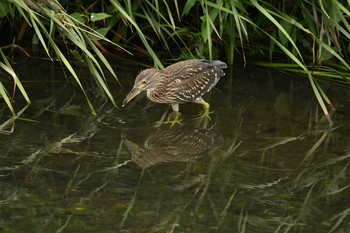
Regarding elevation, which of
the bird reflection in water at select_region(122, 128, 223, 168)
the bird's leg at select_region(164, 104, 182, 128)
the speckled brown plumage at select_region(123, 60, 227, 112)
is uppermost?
the speckled brown plumage at select_region(123, 60, 227, 112)

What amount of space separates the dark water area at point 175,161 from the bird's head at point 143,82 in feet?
0.57

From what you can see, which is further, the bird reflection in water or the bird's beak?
the bird's beak

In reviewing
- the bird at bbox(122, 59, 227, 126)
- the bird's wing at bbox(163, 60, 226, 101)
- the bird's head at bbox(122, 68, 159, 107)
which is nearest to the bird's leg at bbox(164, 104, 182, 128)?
the bird at bbox(122, 59, 227, 126)

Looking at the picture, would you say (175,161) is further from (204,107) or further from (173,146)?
(204,107)

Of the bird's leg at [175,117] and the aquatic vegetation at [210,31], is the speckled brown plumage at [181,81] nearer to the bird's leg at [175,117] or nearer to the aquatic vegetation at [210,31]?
the bird's leg at [175,117]

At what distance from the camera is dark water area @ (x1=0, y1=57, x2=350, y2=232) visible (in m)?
5.44

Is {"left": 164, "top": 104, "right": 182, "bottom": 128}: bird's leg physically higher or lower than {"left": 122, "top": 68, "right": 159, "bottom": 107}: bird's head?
lower

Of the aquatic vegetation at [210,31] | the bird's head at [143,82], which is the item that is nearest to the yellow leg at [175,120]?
the bird's head at [143,82]

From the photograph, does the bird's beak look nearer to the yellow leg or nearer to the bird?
the bird

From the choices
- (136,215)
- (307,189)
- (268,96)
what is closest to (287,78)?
(268,96)

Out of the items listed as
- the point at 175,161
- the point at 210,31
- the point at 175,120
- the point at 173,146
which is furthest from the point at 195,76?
the point at 175,161

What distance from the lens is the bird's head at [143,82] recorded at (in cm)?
745

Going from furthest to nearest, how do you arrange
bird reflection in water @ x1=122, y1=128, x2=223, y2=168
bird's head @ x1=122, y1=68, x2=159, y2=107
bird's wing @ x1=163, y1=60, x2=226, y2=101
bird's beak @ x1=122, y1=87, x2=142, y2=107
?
1. bird's wing @ x1=163, y1=60, x2=226, y2=101
2. bird's head @ x1=122, y1=68, x2=159, y2=107
3. bird's beak @ x1=122, y1=87, x2=142, y2=107
4. bird reflection in water @ x1=122, y1=128, x2=223, y2=168

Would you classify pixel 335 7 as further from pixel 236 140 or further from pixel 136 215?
pixel 136 215
